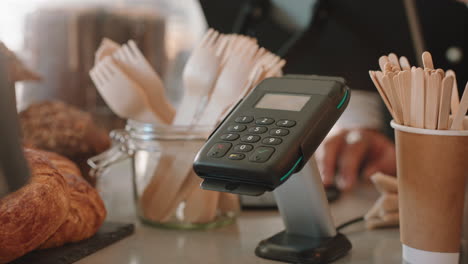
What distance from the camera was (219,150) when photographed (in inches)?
26.6

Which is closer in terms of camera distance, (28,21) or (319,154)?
(319,154)

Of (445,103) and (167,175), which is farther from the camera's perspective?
(167,175)

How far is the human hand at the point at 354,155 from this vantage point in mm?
1229

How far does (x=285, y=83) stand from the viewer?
0.78 m

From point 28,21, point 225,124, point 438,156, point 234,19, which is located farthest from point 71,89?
point 438,156

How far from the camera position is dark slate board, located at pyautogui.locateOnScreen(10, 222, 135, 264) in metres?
0.75

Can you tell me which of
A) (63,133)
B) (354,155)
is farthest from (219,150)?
(354,155)

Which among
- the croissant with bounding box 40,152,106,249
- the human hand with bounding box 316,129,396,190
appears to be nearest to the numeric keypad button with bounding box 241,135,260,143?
the croissant with bounding box 40,152,106,249

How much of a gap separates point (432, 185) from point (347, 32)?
48 cm

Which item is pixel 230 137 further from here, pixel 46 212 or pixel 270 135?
pixel 46 212

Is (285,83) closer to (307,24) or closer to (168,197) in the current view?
(168,197)

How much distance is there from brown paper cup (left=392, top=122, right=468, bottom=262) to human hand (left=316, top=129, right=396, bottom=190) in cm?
48

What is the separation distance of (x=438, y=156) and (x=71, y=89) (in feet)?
2.99

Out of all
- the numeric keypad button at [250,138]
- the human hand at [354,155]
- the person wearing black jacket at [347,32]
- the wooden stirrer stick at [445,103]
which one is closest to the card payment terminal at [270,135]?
the numeric keypad button at [250,138]
